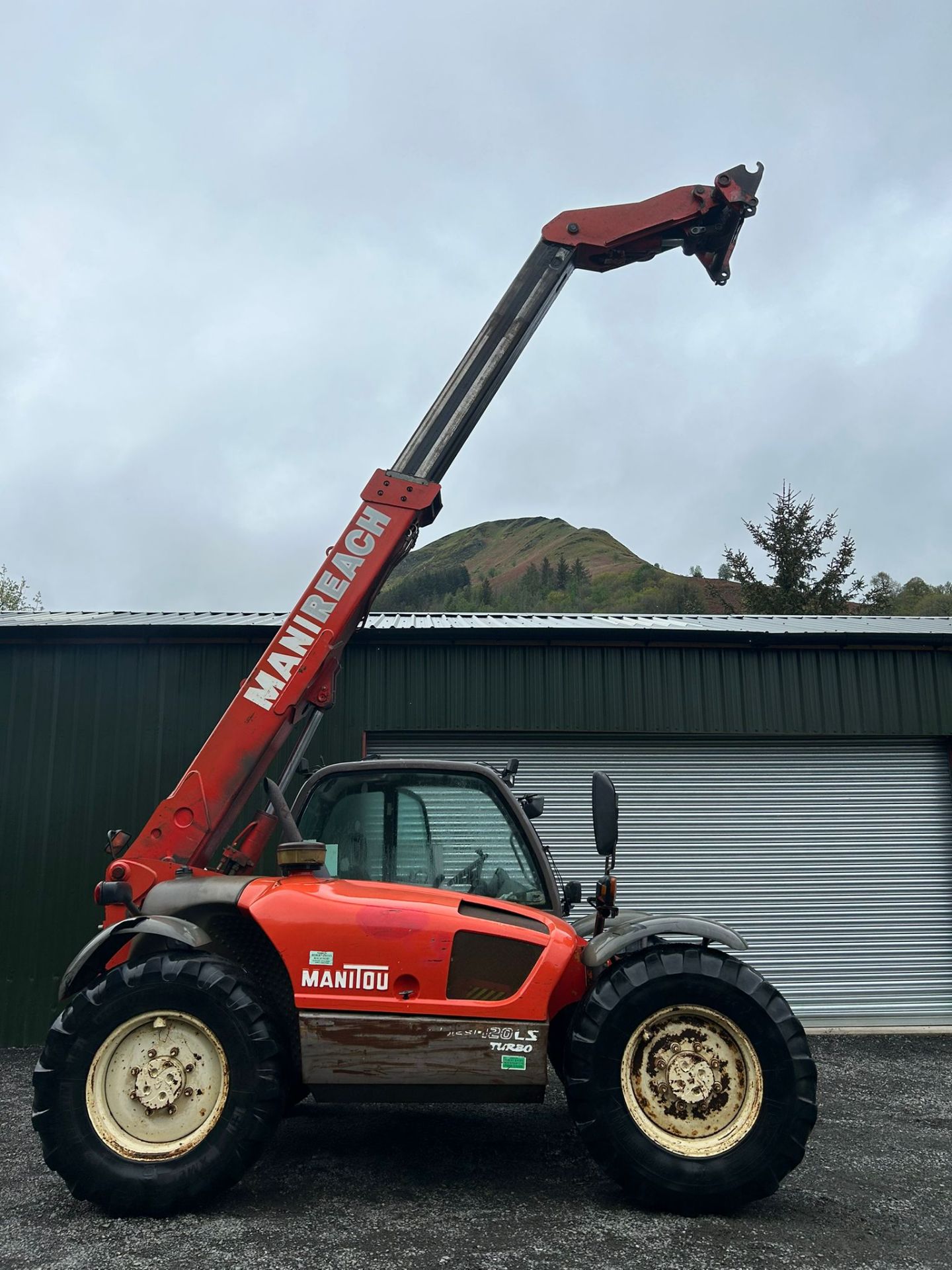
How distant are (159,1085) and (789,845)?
8009mm

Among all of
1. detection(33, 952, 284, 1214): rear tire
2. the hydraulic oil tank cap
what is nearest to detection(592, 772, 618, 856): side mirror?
the hydraulic oil tank cap

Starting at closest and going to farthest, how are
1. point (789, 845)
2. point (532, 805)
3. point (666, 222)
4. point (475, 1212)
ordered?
1. point (475, 1212)
2. point (532, 805)
3. point (666, 222)
4. point (789, 845)

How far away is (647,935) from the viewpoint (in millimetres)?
4797

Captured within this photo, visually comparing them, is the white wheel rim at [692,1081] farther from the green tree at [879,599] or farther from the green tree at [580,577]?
the green tree at [580,577]

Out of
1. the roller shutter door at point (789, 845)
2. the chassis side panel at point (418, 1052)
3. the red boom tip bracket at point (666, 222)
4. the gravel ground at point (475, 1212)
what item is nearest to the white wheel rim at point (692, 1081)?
the gravel ground at point (475, 1212)

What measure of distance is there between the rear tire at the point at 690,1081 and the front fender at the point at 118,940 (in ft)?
6.59

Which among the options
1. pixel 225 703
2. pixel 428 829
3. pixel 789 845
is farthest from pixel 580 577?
pixel 428 829

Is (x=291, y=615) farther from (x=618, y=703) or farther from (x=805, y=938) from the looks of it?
(x=805, y=938)

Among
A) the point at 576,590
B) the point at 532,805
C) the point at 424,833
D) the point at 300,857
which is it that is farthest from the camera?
the point at 576,590

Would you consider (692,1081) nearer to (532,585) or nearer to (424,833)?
(424,833)

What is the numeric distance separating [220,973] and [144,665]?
593cm

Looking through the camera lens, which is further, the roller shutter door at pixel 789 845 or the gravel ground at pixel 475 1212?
the roller shutter door at pixel 789 845

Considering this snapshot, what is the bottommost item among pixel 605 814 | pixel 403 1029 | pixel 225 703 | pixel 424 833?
pixel 403 1029

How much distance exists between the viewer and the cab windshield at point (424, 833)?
5.21 m
